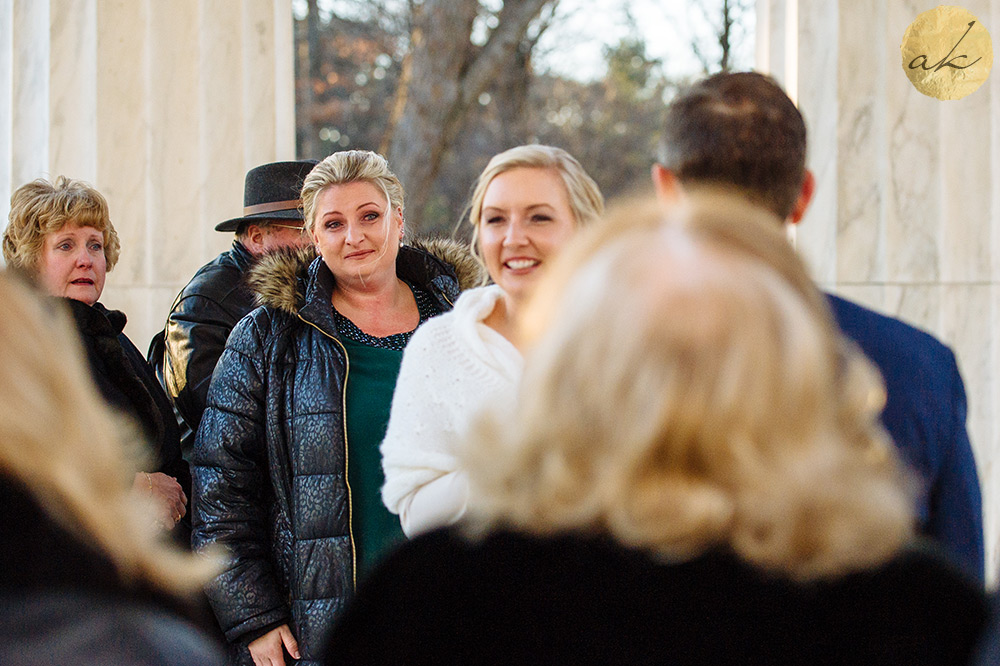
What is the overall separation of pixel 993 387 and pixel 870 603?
3970 mm

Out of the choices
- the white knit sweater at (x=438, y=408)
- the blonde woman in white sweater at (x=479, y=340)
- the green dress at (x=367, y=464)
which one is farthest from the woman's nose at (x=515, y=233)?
the green dress at (x=367, y=464)

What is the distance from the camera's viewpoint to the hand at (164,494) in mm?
3463

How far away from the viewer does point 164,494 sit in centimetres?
354

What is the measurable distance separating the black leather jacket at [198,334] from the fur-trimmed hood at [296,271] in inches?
16.2

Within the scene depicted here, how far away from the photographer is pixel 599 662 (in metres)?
1.29

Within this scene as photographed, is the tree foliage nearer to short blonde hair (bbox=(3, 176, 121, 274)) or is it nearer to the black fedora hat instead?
the black fedora hat

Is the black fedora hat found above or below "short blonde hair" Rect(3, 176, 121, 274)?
above

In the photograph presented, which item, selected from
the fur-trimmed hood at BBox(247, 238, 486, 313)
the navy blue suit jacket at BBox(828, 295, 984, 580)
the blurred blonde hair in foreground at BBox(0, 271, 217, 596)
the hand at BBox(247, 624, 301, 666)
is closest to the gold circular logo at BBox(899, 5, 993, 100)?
the fur-trimmed hood at BBox(247, 238, 486, 313)

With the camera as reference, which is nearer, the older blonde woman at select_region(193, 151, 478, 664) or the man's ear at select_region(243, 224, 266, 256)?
the older blonde woman at select_region(193, 151, 478, 664)

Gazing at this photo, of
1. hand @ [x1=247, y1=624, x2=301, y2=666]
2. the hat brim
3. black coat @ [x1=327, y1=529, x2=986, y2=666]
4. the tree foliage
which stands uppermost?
the tree foliage

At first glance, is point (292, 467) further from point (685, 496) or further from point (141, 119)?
point (141, 119)

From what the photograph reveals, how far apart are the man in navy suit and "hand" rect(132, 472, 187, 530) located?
2162 millimetres

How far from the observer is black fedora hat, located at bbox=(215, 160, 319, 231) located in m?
4.40

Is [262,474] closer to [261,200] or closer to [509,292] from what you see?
[509,292]
